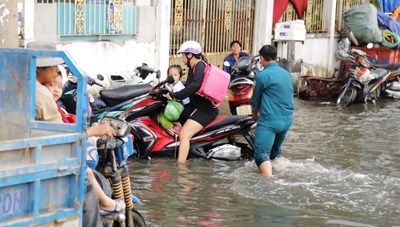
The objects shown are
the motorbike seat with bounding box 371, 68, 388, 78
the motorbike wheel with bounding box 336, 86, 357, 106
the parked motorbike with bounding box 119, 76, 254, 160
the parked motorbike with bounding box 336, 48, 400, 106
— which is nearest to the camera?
the parked motorbike with bounding box 119, 76, 254, 160

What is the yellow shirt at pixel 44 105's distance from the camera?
15.2ft

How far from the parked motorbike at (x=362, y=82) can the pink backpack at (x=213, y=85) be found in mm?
6872

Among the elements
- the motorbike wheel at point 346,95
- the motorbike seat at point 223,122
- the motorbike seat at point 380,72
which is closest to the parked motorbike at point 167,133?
the motorbike seat at point 223,122

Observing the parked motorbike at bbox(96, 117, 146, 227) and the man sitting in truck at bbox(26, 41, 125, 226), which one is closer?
the man sitting in truck at bbox(26, 41, 125, 226)

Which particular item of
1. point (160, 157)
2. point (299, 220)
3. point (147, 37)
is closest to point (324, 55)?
point (147, 37)

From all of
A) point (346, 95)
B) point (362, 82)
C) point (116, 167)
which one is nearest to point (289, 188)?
point (116, 167)

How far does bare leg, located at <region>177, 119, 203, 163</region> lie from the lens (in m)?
8.97

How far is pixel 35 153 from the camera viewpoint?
13.6ft

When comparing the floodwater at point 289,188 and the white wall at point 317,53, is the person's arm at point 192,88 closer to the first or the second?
the floodwater at point 289,188

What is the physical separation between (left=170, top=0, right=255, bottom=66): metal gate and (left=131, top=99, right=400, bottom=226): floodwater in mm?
4633

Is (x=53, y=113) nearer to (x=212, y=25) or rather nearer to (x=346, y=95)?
(x=346, y=95)

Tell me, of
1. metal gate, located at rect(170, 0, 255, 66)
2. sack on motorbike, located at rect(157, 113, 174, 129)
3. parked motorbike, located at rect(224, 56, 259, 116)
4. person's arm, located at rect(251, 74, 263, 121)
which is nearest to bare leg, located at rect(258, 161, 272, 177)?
person's arm, located at rect(251, 74, 263, 121)

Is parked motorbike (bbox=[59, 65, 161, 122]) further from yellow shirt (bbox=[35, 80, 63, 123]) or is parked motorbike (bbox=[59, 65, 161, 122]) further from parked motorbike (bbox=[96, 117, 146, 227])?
yellow shirt (bbox=[35, 80, 63, 123])

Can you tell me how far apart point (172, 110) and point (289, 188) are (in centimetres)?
174
